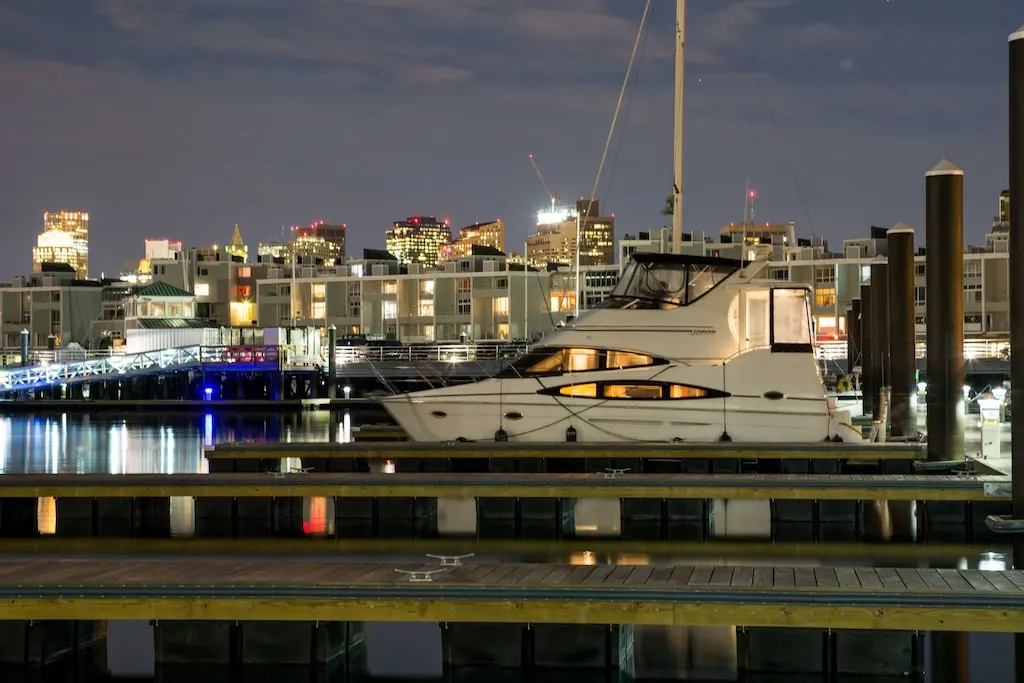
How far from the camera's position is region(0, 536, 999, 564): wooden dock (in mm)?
21484

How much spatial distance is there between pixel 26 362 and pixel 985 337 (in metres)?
63.3

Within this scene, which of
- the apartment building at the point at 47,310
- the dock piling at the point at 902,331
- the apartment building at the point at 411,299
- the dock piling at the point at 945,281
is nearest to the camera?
the dock piling at the point at 945,281

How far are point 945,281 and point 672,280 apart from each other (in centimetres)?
694

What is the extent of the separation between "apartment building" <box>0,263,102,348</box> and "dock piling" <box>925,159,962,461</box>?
126 meters

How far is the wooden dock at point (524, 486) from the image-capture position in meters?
21.6

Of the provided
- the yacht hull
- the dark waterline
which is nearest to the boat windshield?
the yacht hull

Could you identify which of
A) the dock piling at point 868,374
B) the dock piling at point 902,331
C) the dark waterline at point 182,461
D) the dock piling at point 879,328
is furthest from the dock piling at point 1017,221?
the dock piling at point 868,374

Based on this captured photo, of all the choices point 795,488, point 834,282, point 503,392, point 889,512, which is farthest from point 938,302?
point 834,282

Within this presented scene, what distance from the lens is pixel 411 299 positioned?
13012 cm

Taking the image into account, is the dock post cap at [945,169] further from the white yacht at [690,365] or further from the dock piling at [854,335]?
the dock piling at [854,335]

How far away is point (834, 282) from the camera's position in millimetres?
113750

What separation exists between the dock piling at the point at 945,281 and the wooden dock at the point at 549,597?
11.6 m

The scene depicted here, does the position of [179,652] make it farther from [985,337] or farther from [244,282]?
[244,282]

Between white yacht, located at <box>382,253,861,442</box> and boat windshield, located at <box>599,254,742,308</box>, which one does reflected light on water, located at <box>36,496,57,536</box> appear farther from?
boat windshield, located at <box>599,254,742,308</box>
